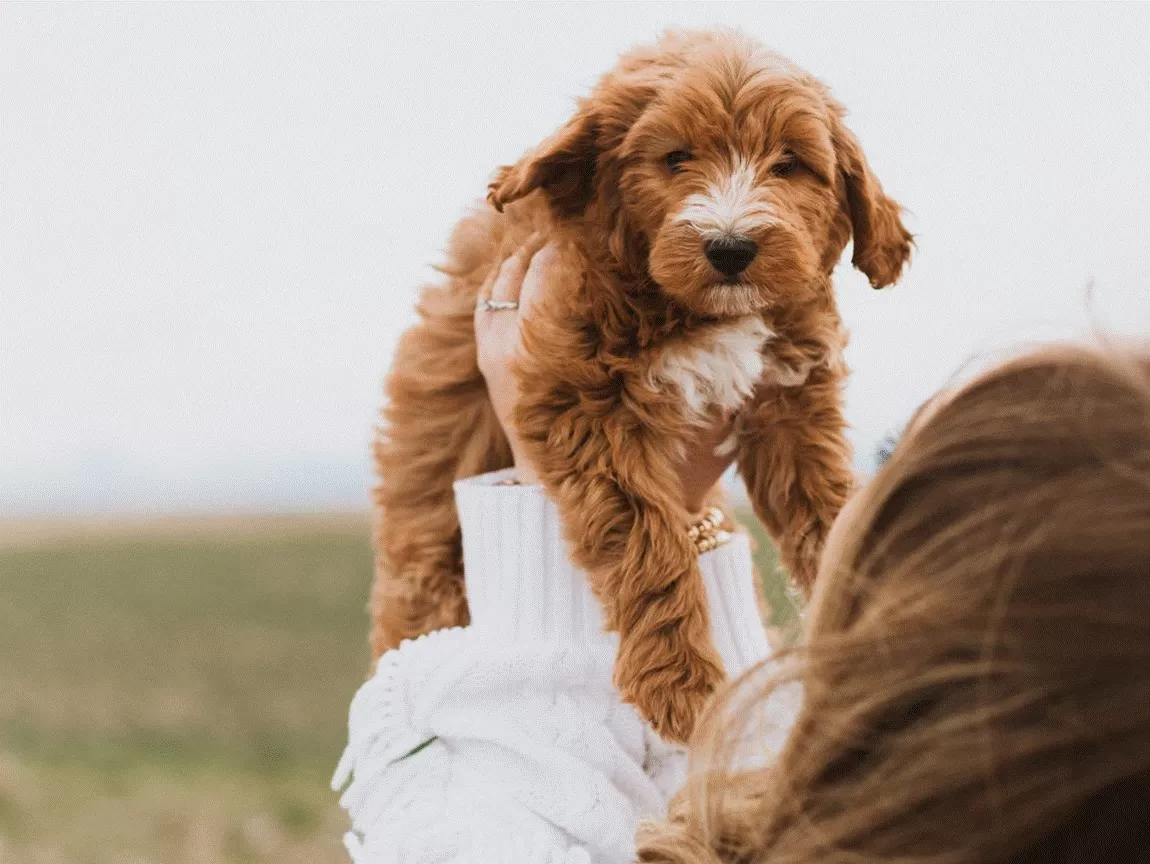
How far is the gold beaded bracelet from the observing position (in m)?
2.09

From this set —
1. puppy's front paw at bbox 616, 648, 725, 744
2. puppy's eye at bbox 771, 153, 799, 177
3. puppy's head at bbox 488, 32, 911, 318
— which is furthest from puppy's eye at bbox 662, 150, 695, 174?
puppy's front paw at bbox 616, 648, 725, 744

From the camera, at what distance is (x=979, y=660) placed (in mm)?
1086

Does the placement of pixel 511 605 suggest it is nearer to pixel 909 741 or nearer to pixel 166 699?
pixel 909 741

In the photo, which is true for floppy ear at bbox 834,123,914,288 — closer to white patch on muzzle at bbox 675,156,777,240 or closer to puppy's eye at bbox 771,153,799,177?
puppy's eye at bbox 771,153,799,177

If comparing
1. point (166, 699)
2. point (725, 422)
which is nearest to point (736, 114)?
point (725, 422)

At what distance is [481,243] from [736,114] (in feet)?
2.32

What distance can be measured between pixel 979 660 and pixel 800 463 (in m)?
0.93

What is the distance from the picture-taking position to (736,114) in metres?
1.76

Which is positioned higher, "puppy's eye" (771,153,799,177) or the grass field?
"puppy's eye" (771,153,799,177)

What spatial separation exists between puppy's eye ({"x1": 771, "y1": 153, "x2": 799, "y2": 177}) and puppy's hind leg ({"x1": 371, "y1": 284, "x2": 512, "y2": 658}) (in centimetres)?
71

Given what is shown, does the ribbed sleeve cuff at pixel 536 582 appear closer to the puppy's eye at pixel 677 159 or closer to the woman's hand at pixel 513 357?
the woman's hand at pixel 513 357

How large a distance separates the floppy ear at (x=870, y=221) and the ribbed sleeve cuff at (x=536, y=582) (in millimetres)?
522

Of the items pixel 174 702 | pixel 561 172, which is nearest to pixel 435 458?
pixel 561 172

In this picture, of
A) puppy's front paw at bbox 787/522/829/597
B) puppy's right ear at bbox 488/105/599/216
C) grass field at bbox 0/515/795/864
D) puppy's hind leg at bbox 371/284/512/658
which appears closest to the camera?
puppy's right ear at bbox 488/105/599/216
